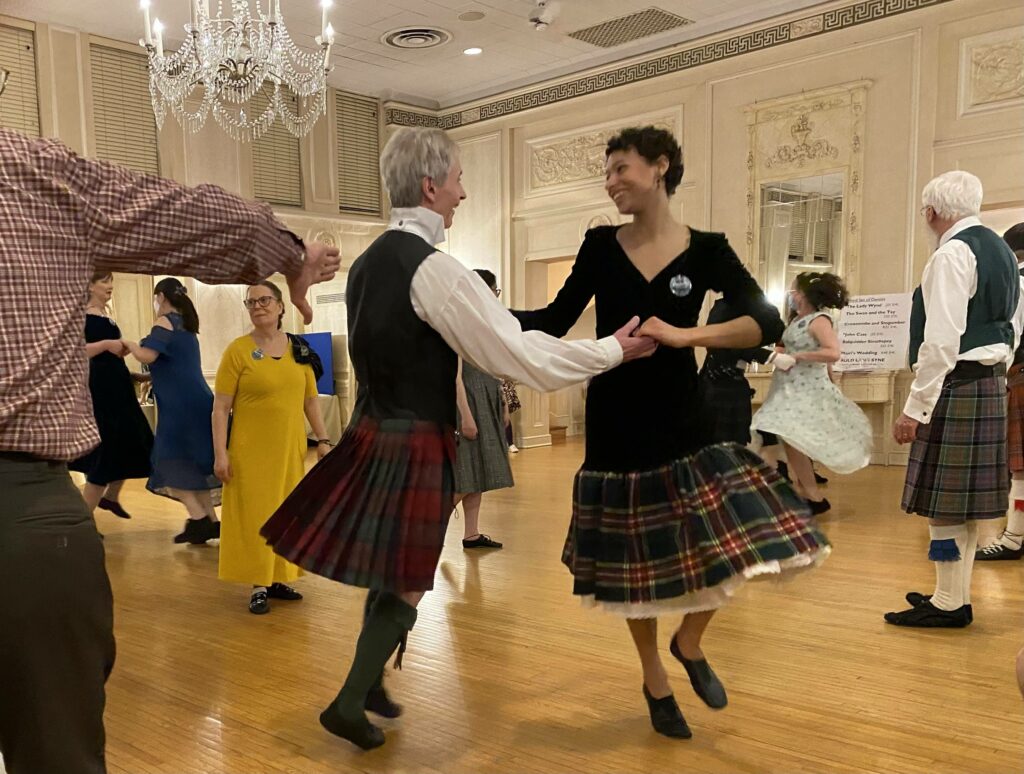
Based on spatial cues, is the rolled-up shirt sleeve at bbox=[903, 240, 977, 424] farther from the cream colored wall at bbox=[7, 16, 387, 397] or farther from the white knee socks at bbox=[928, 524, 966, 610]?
the cream colored wall at bbox=[7, 16, 387, 397]

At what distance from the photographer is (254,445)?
321cm

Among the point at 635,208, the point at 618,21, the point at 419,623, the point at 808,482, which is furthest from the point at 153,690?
the point at 618,21

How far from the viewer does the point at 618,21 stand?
7520 millimetres

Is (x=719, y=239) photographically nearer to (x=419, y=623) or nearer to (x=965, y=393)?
(x=965, y=393)

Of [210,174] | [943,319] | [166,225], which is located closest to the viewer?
[166,225]

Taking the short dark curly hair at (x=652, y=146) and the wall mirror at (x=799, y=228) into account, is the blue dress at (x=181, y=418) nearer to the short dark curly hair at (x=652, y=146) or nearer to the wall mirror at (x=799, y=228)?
the short dark curly hair at (x=652, y=146)

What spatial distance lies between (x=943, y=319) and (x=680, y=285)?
47.5 inches

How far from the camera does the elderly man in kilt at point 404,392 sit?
176 centimetres

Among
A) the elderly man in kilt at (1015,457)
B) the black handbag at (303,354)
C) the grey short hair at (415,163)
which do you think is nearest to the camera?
the grey short hair at (415,163)

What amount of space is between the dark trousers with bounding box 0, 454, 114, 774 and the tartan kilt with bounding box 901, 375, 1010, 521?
2.60m

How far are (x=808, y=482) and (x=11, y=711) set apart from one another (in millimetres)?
4554

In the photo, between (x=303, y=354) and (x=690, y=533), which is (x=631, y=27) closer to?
(x=303, y=354)

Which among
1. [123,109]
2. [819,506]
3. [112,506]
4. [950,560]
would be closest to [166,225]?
[950,560]

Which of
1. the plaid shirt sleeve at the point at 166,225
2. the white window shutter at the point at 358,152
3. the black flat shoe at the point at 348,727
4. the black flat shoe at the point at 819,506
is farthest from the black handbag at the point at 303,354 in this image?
the white window shutter at the point at 358,152
